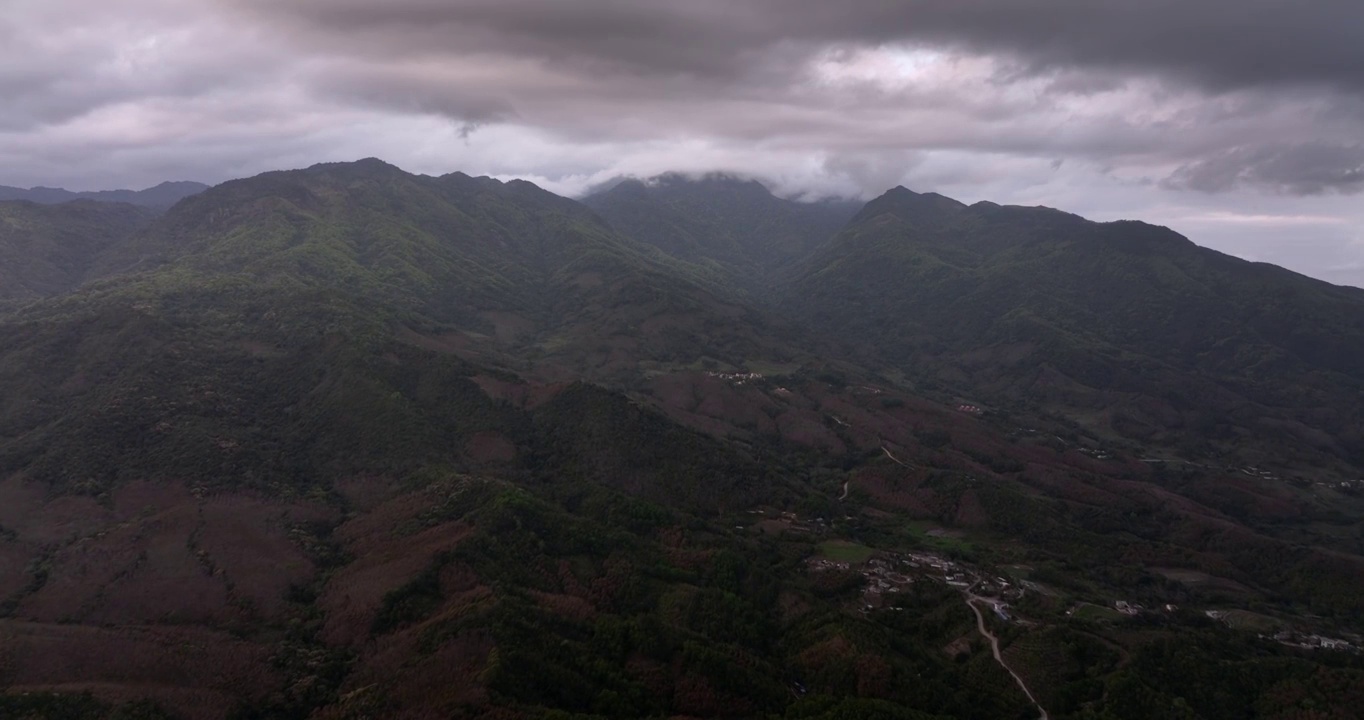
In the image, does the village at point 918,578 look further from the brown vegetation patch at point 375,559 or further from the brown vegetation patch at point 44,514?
the brown vegetation patch at point 44,514

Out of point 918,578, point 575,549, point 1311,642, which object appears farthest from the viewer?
point 918,578

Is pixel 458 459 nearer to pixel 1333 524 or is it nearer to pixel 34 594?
pixel 34 594

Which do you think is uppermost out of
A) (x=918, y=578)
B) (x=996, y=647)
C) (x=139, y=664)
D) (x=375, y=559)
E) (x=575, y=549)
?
(x=575, y=549)

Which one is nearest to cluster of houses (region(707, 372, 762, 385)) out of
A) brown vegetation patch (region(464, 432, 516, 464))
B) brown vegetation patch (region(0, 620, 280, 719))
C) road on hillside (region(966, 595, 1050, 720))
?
brown vegetation patch (region(464, 432, 516, 464))

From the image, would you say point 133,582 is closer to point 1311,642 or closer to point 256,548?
point 256,548

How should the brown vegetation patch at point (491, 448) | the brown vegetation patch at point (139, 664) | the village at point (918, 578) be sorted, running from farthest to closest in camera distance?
1. the brown vegetation patch at point (491, 448)
2. the village at point (918, 578)
3. the brown vegetation patch at point (139, 664)

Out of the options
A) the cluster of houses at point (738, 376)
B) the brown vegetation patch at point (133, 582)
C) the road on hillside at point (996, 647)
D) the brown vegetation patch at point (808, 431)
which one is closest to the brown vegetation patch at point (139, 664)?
the brown vegetation patch at point (133, 582)

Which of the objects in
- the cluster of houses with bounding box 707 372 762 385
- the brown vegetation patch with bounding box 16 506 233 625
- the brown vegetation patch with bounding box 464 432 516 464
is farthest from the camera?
the cluster of houses with bounding box 707 372 762 385

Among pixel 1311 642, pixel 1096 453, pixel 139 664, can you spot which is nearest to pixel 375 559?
pixel 139 664

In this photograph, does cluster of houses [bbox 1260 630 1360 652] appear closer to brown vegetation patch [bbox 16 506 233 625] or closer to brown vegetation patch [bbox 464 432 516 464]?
brown vegetation patch [bbox 464 432 516 464]
